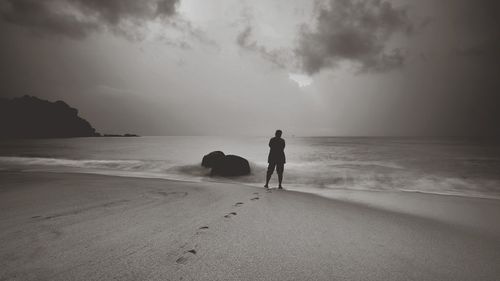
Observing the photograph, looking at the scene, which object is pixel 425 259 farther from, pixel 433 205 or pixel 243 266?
pixel 433 205

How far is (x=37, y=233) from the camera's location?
10.2 feet

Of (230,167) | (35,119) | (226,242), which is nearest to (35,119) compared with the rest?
(35,119)

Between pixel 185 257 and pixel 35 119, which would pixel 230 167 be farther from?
pixel 35 119

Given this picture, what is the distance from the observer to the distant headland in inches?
5714

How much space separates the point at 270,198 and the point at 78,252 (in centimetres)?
443

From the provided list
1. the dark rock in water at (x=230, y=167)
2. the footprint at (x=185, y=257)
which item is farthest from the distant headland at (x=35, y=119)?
the footprint at (x=185, y=257)

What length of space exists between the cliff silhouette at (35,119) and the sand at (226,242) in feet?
654

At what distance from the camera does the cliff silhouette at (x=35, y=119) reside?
145 metres

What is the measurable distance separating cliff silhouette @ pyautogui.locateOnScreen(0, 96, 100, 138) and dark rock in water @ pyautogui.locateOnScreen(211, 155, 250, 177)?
19360 centimetres

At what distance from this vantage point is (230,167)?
13977 mm

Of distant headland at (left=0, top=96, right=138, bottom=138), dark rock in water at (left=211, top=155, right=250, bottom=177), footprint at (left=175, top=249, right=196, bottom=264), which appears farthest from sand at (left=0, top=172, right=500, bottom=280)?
distant headland at (left=0, top=96, right=138, bottom=138)

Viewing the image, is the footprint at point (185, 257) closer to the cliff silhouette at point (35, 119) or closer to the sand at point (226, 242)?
the sand at point (226, 242)

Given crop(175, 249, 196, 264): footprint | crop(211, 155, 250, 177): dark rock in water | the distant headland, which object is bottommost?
crop(211, 155, 250, 177): dark rock in water

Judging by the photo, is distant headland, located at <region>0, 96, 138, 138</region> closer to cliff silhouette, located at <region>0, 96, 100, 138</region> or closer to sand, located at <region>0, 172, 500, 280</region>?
cliff silhouette, located at <region>0, 96, 100, 138</region>
